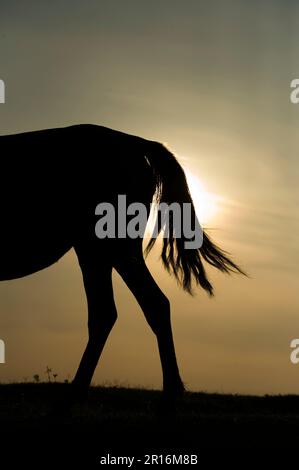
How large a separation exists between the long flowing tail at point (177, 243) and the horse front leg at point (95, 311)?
70cm

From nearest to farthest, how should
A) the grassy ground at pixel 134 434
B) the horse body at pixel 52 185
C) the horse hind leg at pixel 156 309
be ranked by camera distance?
the grassy ground at pixel 134 434 < the horse hind leg at pixel 156 309 < the horse body at pixel 52 185

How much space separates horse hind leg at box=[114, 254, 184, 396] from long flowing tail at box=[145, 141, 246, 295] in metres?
0.60

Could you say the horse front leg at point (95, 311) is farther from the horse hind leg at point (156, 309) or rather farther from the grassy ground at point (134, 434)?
the grassy ground at point (134, 434)

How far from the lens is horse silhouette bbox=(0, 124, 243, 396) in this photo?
8141 millimetres

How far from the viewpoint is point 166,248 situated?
8.68 metres

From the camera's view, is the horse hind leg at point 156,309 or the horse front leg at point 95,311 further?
the horse front leg at point 95,311

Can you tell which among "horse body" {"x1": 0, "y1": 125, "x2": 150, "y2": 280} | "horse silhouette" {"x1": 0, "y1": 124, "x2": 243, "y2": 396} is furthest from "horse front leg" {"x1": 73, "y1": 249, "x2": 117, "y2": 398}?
"horse body" {"x1": 0, "y1": 125, "x2": 150, "y2": 280}

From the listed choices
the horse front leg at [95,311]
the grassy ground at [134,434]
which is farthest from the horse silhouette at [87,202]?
the grassy ground at [134,434]

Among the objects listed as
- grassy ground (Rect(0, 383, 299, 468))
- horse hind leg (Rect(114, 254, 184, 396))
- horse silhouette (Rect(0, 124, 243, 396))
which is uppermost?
horse silhouette (Rect(0, 124, 243, 396))

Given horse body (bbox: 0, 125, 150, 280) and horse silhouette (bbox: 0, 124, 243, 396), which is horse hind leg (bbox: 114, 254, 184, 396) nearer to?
horse silhouette (bbox: 0, 124, 243, 396)

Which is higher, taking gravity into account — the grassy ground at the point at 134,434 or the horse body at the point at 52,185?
the horse body at the point at 52,185

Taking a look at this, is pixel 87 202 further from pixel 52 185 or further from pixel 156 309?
pixel 156 309

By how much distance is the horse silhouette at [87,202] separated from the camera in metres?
8.14
